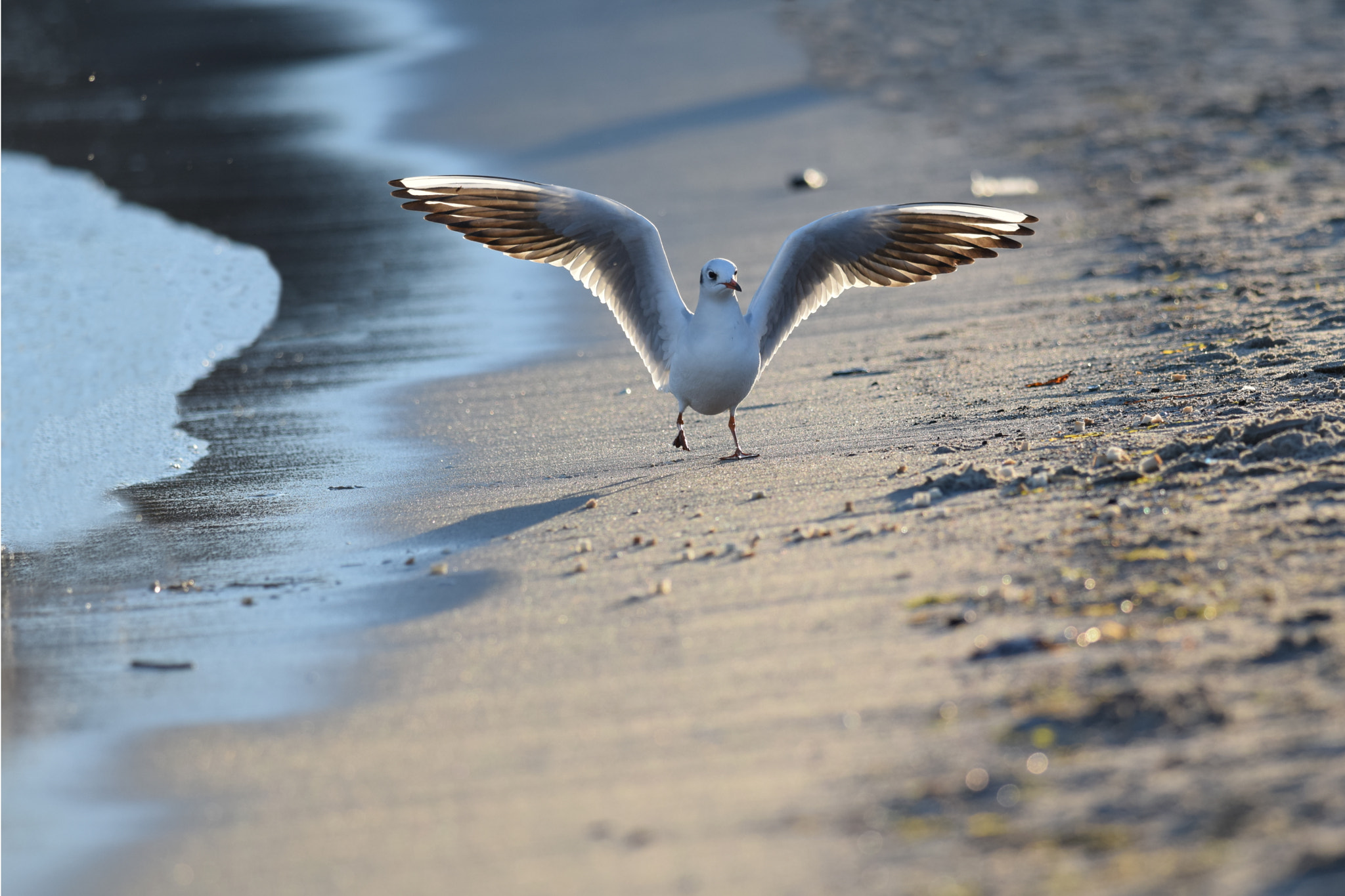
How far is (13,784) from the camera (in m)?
3.35

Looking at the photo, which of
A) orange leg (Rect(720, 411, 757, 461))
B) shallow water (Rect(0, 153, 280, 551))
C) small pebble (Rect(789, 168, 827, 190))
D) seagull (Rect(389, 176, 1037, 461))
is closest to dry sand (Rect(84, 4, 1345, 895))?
orange leg (Rect(720, 411, 757, 461))

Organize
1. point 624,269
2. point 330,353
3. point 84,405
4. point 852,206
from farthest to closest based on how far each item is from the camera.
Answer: point 852,206 < point 330,353 < point 84,405 < point 624,269

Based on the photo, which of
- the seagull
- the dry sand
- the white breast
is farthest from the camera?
the seagull

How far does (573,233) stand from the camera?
6297mm

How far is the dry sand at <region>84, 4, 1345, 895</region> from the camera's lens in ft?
8.95

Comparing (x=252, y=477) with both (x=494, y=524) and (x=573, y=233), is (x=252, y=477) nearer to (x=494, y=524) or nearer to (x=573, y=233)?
(x=494, y=524)

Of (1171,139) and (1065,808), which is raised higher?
(1065,808)

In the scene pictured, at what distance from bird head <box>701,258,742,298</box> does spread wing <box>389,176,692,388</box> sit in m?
0.30

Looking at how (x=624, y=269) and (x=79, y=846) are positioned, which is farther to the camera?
(x=624, y=269)

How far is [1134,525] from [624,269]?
9.63 feet

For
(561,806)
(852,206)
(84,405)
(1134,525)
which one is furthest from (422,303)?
(561,806)

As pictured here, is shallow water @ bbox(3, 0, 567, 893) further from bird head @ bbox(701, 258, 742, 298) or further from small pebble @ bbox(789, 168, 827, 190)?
small pebble @ bbox(789, 168, 827, 190)

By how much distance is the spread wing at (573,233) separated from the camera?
20.3 ft

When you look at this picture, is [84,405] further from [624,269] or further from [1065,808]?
[1065,808]
